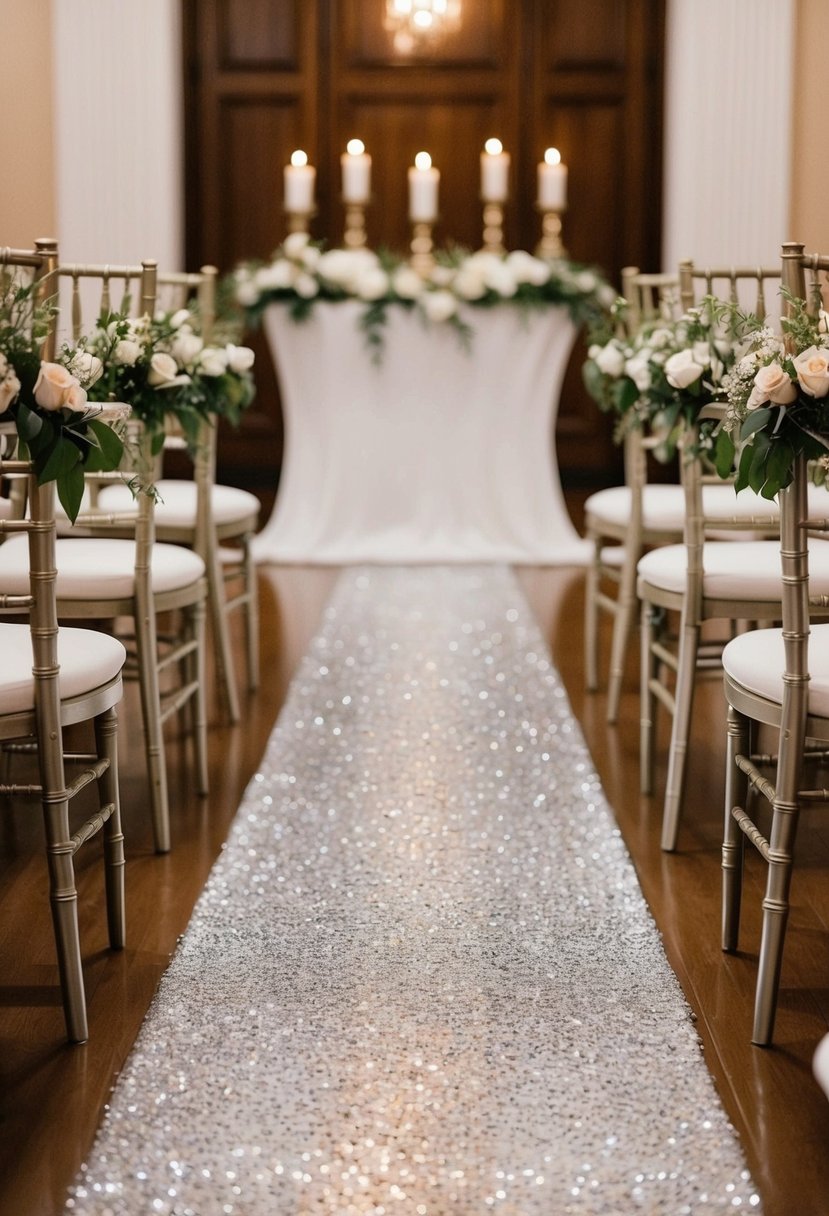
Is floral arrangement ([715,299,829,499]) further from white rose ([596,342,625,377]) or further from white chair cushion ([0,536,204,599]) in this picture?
white rose ([596,342,625,377])

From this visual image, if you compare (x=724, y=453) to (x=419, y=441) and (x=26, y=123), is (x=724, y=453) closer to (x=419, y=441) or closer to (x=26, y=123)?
(x=419, y=441)

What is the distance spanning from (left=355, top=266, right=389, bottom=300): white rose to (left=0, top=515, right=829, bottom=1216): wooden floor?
107 inches

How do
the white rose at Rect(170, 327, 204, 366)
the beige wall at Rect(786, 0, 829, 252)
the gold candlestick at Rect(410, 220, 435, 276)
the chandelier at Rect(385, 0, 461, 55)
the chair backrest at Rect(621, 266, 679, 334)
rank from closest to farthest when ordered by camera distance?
the white rose at Rect(170, 327, 204, 366) < the chair backrest at Rect(621, 266, 679, 334) < the gold candlestick at Rect(410, 220, 435, 276) < the chandelier at Rect(385, 0, 461, 55) < the beige wall at Rect(786, 0, 829, 252)

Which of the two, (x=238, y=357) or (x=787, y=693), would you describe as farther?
Answer: (x=238, y=357)

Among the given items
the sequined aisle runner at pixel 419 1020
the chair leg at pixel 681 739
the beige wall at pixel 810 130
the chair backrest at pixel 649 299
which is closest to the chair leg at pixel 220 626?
the sequined aisle runner at pixel 419 1020

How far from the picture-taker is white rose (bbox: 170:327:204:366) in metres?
3.46

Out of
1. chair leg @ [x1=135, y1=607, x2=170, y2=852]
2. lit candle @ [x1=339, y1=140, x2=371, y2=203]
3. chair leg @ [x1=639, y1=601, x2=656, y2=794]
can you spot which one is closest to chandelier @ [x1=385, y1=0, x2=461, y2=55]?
lit candle @ [x1=339, y1=140, x2=371, y2=203]

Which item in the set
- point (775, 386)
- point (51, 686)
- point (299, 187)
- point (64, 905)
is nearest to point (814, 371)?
point (775, 386)

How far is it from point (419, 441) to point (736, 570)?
3.67m

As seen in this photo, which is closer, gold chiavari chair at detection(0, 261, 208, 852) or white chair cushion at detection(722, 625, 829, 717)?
white chair cushion at detection(722, 625, 829, 717)

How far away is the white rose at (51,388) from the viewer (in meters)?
2.13

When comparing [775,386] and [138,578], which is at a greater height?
[775,386]

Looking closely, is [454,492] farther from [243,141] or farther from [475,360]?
[243,141]

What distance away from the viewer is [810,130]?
819 cm
